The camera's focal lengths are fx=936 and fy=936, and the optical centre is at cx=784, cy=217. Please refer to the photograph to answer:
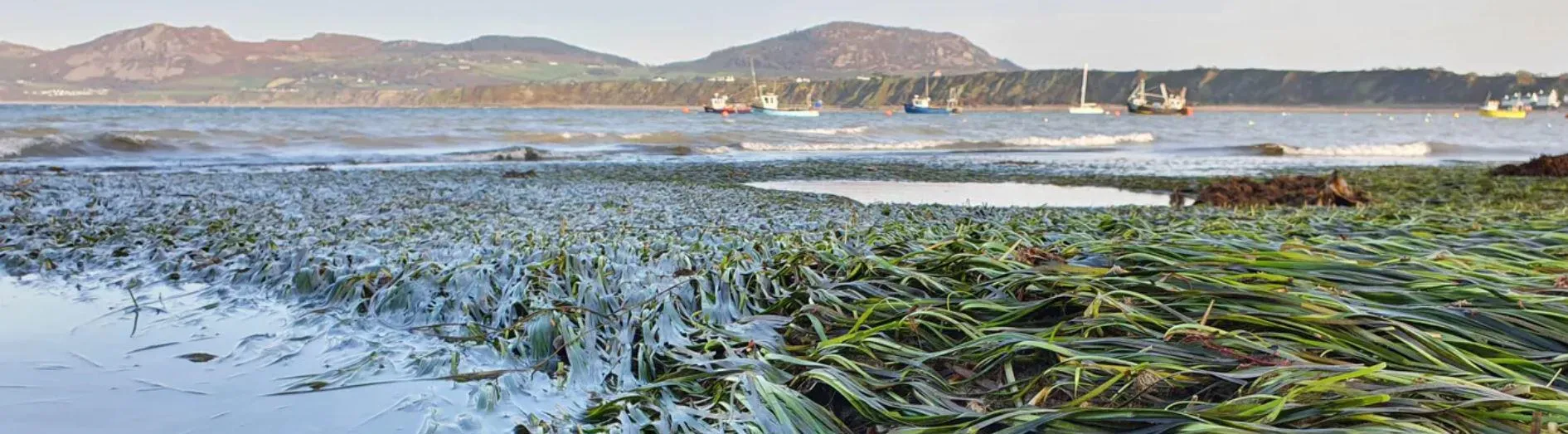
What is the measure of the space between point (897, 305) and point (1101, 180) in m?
10.9

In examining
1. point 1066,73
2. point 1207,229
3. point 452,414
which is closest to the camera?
point 452,414

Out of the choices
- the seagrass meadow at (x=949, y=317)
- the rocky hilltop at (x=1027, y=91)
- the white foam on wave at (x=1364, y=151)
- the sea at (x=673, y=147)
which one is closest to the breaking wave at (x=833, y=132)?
the sea at (x=673, y=147)

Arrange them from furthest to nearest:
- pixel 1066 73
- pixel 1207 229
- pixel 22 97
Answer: pixel 1066 73 → pixel 22 97 → pixel 1207 229

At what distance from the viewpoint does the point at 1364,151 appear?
79.9 feet

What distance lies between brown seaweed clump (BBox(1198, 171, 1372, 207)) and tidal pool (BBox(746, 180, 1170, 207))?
518mm

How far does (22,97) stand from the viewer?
4188 inches

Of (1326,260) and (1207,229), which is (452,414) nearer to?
(1326,260)

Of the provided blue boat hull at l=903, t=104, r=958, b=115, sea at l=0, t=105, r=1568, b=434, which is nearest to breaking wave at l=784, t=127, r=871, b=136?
sea at l=0, t=105, r=1568, b=434

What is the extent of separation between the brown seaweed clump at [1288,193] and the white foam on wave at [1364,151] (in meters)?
16.5

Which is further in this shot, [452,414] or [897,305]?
[897,305]

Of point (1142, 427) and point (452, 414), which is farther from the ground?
point (1142, 427)

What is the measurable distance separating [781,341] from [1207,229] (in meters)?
2.16

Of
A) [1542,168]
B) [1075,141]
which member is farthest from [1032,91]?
[1542,168]

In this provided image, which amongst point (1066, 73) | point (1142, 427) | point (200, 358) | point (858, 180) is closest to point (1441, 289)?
point (1142, 427)
